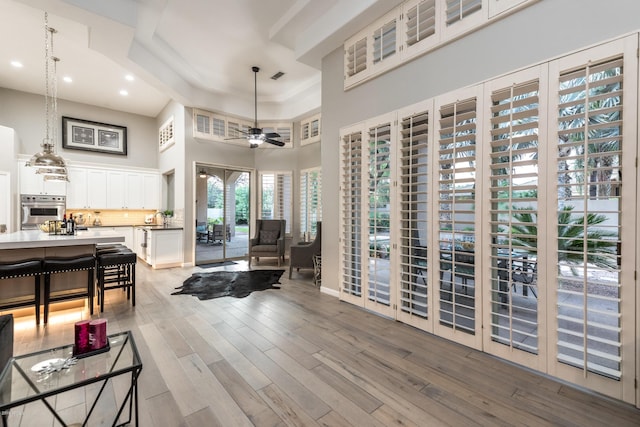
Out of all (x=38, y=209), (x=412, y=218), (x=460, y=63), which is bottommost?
(x=412, y=218)

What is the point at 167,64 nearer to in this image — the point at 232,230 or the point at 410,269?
the point at 232,230

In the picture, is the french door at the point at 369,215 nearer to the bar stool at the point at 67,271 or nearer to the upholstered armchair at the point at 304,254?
the upholstered armchair at the point at 304,254

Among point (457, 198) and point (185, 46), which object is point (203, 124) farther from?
point (457, 198)

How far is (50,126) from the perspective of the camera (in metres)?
6.54

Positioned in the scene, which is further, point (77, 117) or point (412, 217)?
point (77, 117)

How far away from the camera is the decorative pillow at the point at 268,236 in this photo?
6.64 m

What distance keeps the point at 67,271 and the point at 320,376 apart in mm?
3317

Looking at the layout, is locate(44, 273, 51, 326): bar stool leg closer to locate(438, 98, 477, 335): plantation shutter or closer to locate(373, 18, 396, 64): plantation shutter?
locate(438, 98, 477, 335): plantation shutter

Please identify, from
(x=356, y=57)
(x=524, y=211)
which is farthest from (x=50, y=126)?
(x=524, y=211)

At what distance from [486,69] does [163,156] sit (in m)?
7.52

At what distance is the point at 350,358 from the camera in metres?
2.42

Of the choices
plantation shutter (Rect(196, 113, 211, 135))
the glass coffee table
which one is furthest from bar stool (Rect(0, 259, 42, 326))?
plantation shutter (Rect(196, 113, 211, 135))

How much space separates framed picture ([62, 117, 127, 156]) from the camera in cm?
673

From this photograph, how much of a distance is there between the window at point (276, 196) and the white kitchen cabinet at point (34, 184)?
4.44 meters
